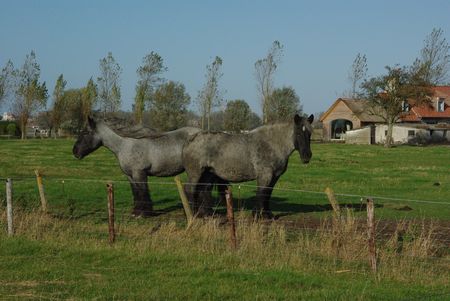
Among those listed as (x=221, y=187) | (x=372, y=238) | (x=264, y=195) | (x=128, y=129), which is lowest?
(x=372, y=238)

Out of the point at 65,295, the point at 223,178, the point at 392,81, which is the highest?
the point at 392,81

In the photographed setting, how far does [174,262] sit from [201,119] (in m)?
77.3

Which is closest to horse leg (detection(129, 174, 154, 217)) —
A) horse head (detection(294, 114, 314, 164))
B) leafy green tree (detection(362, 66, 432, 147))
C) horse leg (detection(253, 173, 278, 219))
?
horse leg (detection(253, 173, 278, 219))

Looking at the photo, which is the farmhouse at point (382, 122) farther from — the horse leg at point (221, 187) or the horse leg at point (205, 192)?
the horse leg at point (205, 192)

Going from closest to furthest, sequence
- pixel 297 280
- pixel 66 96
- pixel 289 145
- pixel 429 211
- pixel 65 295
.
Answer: pixel 65 295, pixel 297 280, pixel 289 145, pixel 429 211, pixel 66 96

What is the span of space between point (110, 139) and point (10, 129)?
75324mm

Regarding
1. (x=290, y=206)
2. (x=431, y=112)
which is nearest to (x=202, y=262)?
(x=290, y=206)

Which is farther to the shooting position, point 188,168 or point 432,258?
point 188,168

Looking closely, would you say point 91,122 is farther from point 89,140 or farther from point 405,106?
point 405,106

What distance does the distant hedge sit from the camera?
88.1 meters

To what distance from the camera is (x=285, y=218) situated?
15.8 meters

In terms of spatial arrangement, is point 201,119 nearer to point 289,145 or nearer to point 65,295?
point 289,145

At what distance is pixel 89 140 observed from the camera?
17.6m

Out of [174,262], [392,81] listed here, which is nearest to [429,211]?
[174,262]
